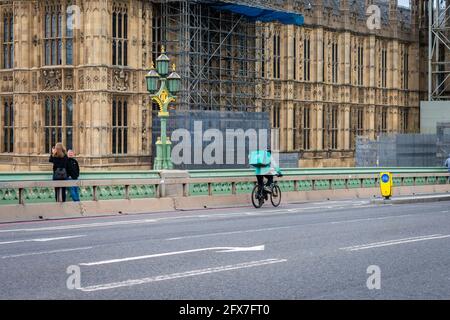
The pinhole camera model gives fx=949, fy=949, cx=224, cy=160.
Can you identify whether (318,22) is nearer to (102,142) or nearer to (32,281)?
(102,142)

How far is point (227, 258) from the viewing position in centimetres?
1412

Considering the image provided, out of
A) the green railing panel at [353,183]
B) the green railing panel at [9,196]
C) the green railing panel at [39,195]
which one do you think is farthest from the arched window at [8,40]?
the green railing panel at [9,196]

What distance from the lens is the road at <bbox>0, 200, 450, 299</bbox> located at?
11086 mm

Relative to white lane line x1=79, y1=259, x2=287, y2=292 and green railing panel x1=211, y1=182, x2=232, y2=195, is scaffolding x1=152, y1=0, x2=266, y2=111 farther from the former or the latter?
white lane line x1=79, y1=259, x2=287, y2=292

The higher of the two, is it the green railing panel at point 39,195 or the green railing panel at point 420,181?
the green railing panel at point 39,195

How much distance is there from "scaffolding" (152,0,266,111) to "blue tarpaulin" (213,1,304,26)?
65 cm

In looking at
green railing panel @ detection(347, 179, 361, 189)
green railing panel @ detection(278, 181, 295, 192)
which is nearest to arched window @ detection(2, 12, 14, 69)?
green railing panel @ detection(347, 179, 361, 189)

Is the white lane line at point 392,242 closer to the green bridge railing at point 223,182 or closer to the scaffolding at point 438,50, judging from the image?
the green bridge railing at point 223,182

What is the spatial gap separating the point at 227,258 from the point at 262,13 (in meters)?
37.4

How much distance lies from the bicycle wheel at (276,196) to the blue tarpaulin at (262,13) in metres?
20.1

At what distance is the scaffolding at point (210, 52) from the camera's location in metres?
46.2

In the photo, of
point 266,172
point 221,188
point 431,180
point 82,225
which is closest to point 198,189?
point 221,188

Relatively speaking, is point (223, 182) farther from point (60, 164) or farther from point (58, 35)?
point (58, 35)

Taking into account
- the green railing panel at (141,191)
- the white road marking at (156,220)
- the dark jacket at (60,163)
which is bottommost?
the white road marking at (156,220)
